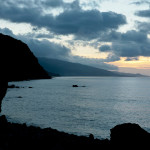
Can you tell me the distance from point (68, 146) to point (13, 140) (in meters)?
5.32

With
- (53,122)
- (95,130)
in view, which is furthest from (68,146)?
(53,122)

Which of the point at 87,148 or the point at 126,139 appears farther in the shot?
the point at 87,148

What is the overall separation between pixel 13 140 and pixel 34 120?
22.8m

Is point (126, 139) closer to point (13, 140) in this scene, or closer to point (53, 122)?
point (13, 140)

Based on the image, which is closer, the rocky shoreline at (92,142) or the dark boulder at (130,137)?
the dark boulder at (130,137)

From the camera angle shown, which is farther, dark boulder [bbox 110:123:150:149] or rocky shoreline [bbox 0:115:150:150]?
rocky shoreline [bbox 0:115:150:150]

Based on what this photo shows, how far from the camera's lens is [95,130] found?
35.7 m

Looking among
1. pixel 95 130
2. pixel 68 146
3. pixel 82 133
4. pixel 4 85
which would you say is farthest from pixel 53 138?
pixel 95 130

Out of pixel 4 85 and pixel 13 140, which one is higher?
pixel 4 85

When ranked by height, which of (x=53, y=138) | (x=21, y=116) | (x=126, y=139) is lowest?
(x=21, y=116)

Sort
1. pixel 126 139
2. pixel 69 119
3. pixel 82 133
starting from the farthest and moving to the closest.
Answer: pixel 69 119
pixel 82 133
pixel 126 139

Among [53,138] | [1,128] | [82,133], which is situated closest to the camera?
[53,138]

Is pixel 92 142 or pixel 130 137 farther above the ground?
pixel 130 137

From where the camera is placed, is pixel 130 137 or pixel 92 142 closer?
pixel 130 137
